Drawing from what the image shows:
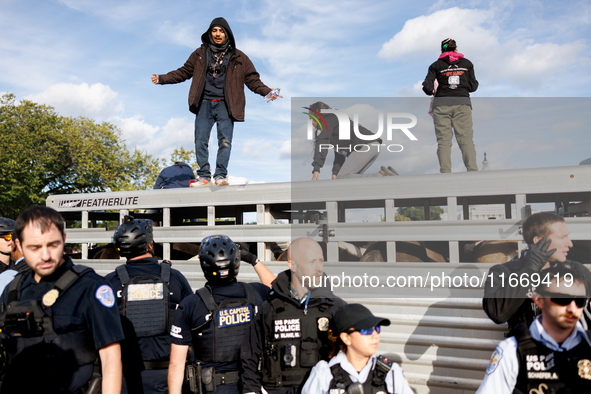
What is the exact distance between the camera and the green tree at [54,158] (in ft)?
86.9

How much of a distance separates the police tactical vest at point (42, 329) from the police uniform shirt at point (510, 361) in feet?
7.13

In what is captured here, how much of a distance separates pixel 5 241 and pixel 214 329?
2668 mm

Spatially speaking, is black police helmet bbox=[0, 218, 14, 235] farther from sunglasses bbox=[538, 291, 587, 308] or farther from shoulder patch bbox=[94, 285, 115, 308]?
sunglasses bbox=[538, 291, 587, 308]

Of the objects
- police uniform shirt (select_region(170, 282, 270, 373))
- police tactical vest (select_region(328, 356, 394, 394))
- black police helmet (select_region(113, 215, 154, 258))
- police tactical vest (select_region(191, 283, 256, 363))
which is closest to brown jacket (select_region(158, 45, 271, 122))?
black police helmet (select_region(113, 215, 154, 258))

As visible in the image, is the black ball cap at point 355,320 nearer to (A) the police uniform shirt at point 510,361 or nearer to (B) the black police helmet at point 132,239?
(A) the police uniform shirt at point 510,361

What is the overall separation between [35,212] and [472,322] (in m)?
3.13

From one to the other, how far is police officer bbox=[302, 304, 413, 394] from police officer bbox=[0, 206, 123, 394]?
3.79 ft

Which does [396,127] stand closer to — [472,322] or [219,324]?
[472,322]

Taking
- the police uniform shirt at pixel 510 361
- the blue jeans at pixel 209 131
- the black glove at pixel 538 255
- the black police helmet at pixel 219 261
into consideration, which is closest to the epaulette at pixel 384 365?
the police uniform shirt at pixel 510 361

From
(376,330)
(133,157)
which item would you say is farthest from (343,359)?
(133,157)

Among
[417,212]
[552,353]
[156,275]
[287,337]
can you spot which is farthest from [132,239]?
[552,353]

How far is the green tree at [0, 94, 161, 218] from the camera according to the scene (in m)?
26.5

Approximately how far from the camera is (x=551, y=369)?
7.62 ft

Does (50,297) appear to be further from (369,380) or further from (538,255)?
(538,255)
